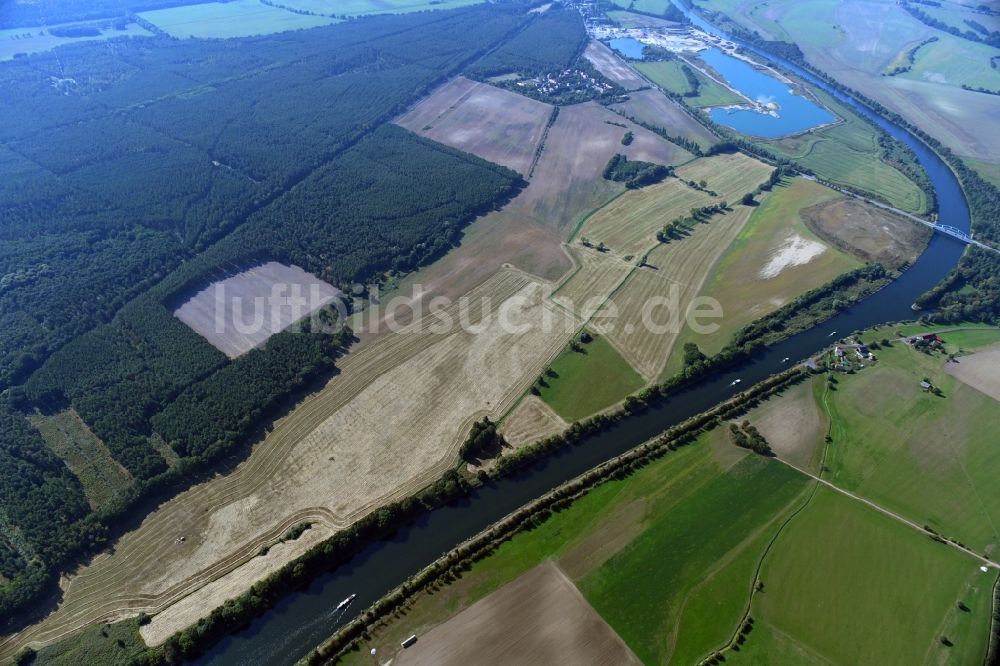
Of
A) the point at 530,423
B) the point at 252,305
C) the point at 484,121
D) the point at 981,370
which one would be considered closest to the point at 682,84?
the point at 484,121

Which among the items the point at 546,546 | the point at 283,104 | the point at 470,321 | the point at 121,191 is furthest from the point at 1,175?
the point at 546,546

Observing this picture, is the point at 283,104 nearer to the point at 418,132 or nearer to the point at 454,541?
the point at 418,132

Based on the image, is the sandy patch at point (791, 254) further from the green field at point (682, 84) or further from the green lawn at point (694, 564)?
the green field at point (682, 84)

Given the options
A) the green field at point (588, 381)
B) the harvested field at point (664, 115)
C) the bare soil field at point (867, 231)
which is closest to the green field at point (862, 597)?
the green field at point (588, 381)

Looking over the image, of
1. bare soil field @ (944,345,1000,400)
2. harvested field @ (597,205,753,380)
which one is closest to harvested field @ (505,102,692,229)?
harvested field @ (597,205,753,380)

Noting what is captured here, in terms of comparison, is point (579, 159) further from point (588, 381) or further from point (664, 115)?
point (588, 381)

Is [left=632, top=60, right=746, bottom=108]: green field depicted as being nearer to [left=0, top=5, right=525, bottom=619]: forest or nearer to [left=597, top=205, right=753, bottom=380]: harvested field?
[left=0, top=5, right=525, bottom=619]: forest
